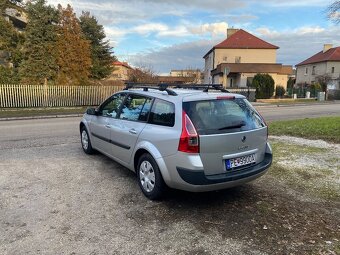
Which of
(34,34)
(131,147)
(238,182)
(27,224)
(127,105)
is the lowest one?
(27,224)

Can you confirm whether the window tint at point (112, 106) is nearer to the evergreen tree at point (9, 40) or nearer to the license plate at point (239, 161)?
the license plate at point (239, 161)

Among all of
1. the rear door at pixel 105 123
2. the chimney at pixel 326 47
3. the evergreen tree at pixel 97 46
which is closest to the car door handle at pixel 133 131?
the rear door at pixel 105 123

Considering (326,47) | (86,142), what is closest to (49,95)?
(86,142)

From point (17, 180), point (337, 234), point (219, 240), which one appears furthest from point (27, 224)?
point (337, 234)

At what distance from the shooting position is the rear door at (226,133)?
389 centimetres

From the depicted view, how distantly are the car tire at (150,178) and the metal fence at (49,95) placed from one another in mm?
17864

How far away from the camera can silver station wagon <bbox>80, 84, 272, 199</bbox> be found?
12.7 feet

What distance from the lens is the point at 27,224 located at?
3.70 m

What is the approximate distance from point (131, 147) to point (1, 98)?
17.8 m

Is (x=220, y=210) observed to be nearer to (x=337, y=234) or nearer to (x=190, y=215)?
(x=190, y=215)

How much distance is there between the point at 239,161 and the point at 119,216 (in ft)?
5.66

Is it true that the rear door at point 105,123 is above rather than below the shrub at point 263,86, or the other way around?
below

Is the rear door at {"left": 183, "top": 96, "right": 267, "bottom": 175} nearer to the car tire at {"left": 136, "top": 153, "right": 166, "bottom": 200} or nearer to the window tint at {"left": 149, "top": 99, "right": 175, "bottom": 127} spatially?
the window tint at {"left": 149, "top": 99, "right": 175, "bottom": 127}

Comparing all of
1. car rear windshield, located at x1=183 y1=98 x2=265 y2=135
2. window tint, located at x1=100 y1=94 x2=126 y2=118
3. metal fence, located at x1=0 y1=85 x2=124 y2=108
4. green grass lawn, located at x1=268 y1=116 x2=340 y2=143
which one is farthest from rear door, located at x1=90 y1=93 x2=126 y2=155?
metal fence, located at x1=0 y1=85 x2=124 y2=108
